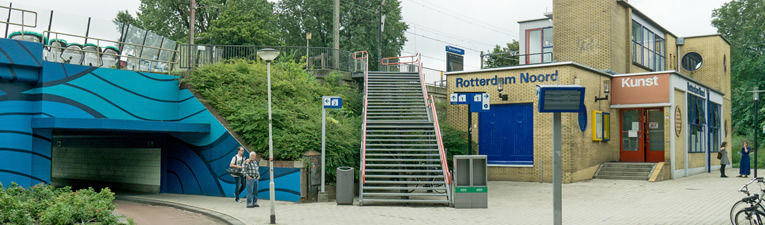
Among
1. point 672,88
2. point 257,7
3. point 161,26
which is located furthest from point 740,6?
point 161,26

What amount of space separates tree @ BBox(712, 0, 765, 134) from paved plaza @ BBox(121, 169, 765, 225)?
94.1 ft

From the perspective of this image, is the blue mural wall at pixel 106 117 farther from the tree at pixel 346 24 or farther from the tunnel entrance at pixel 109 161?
the tree at pixel 346 24

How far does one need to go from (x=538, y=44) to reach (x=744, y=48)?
2660 cm

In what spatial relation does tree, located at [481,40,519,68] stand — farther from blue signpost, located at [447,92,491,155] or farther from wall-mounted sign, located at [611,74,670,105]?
blue signpost, located at [447,92,491,155]

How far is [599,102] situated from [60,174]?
78.1ft

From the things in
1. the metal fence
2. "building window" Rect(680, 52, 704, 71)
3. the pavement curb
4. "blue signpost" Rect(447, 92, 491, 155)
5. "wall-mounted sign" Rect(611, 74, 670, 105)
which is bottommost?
the pavement curb

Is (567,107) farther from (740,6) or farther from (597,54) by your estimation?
(740,6)

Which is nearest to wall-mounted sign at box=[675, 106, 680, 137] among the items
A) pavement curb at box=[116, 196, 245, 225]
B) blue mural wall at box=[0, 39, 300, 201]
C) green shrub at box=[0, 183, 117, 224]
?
blue mural wall at box=[0, 39, 300, 201]

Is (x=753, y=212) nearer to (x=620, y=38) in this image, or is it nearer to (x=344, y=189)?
(x=344, y=189)

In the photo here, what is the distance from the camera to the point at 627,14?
25672mm

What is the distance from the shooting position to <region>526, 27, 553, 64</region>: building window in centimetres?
2894

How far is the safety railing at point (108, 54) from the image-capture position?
18281 millimetres

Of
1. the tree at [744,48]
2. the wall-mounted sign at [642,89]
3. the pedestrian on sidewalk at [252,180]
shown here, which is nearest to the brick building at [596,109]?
the wall-mounted sign at [642,89]

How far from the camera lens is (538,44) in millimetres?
29672
